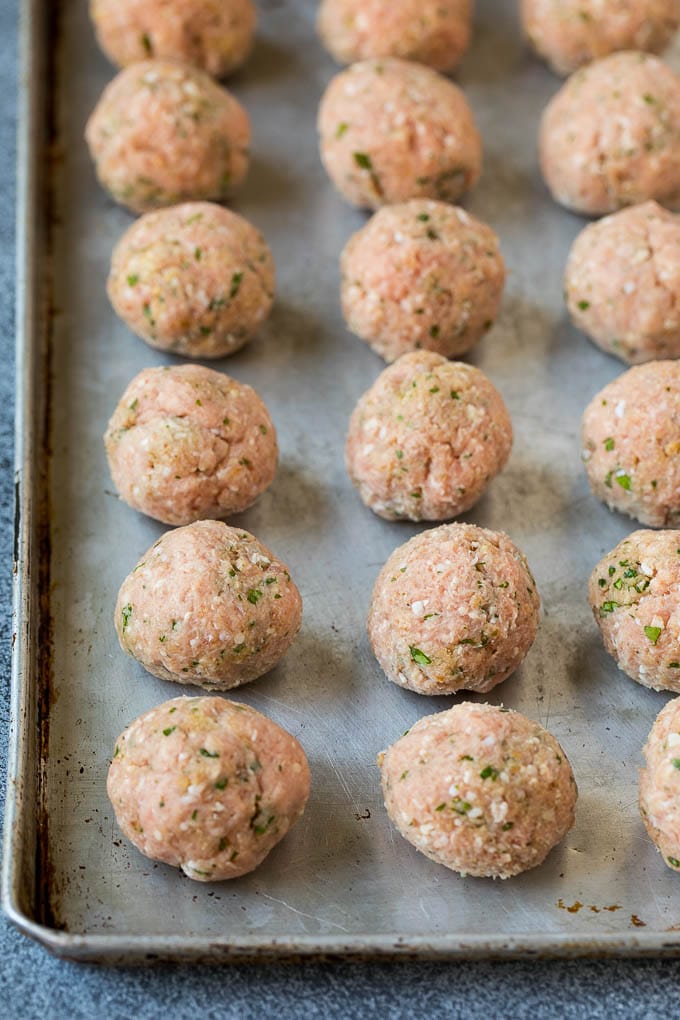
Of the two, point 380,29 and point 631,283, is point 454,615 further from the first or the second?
point 380,29

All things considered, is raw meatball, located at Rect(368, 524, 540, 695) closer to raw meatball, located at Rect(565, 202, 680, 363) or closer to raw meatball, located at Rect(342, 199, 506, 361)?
raw meatball, located at Rect(342, 199, 506, 361)

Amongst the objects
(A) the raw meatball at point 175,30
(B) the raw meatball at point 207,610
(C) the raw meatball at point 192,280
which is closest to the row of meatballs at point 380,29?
(A) the raw meatball at point 175,30

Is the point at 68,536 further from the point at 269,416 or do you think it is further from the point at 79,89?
the point at 79,89

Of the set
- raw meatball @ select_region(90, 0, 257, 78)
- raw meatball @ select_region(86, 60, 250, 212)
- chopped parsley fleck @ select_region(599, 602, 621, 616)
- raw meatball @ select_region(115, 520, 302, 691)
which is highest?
raw meatball @ select_region(90, 0, 257, 78)

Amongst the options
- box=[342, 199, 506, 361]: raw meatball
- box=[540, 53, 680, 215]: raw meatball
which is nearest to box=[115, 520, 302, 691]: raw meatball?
box=[342, 199, 506, 361]: raw meatball

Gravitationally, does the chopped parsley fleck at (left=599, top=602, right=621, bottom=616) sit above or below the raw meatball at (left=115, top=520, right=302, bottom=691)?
below

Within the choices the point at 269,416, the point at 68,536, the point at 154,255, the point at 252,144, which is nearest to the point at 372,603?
the point at 269,416

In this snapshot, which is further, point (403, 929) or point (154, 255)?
point (154, 255)
